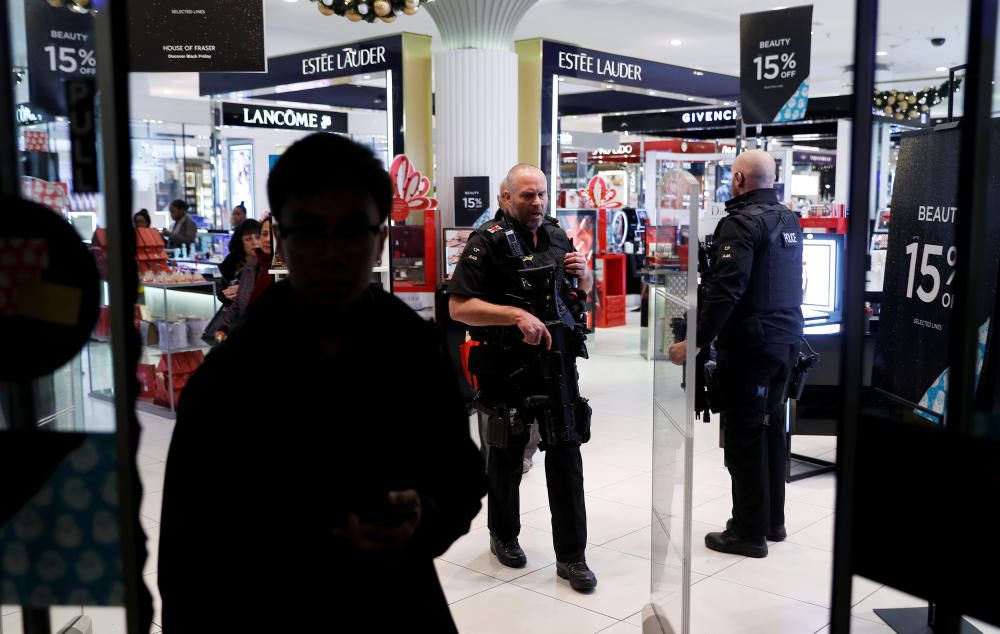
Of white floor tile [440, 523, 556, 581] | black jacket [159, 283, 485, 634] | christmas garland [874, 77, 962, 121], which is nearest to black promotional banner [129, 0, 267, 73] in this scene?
white floor tile [440, 523, 556, 581]

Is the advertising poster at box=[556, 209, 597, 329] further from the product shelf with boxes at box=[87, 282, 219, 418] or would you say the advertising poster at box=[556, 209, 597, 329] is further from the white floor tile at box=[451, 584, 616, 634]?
the white floor tile at box=[451, 584, 616, 634]

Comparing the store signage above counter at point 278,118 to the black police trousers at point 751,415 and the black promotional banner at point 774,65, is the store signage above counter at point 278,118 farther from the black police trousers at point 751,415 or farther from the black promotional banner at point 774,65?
the black police trousers at point 751,415

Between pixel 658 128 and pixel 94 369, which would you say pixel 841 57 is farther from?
pixel 94 369

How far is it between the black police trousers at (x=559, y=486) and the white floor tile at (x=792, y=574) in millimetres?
642

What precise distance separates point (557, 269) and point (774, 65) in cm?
386

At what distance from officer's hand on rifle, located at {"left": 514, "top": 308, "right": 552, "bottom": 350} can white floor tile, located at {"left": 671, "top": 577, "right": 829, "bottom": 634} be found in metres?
1.18

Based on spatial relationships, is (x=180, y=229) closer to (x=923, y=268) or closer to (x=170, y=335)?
(x=170, y=335)

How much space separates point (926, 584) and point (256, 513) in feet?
3.09

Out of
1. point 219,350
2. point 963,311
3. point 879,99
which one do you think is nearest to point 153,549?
point 219,350

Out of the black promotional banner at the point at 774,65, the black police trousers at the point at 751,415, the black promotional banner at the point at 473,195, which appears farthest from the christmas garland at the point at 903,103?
the black police trousers at the point at 751,415

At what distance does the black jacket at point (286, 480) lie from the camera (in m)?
1.26

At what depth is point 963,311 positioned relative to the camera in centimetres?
125

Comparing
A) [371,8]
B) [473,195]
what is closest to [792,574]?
[371,8]

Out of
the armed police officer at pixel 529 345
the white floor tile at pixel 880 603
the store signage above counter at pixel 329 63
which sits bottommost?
the white floor tile at pixel 880 603
